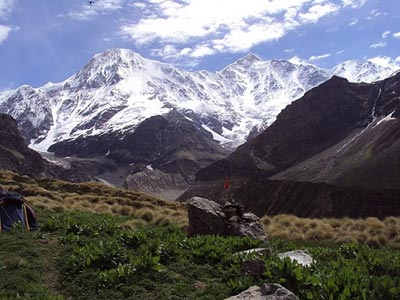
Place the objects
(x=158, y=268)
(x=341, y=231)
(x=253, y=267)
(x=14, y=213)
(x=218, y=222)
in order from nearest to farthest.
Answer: (x=253, y=267), (x=158, y=268), (x=14, y=213), (x=218, y=222), (x=341, y=231)

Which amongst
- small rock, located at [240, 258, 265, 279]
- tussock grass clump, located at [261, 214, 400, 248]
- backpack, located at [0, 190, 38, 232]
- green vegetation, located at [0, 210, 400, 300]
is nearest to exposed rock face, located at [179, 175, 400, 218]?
tussock grass clump, located at [261, 214, 400, 248]

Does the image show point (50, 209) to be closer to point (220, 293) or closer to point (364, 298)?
point (220, 293)

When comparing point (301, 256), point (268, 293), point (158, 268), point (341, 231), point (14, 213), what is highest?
point (14, 213)

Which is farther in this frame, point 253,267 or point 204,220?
point 204,220

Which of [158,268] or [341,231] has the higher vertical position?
[158,268]

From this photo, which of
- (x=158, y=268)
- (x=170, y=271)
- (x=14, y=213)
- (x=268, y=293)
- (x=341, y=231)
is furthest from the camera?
(x=341, y=231)

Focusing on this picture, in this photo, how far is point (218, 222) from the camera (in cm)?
2147

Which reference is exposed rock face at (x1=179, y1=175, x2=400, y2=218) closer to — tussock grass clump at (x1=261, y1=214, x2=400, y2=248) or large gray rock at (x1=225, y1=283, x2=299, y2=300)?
tussock grass clump at (x1=261, y1=214, x2=400, y2=248)

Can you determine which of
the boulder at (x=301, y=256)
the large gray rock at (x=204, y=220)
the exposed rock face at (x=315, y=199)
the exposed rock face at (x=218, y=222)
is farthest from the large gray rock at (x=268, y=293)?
the exposed rock face at (x=315, y=199)

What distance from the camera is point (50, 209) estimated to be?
1061 inches

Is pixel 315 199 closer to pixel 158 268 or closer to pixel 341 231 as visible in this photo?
pixel 341 231

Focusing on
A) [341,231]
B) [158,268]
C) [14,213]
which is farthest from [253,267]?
[341,231]

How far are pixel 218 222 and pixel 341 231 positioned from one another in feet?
23.2

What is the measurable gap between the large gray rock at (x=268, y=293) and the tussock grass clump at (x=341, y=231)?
41.2 ft
